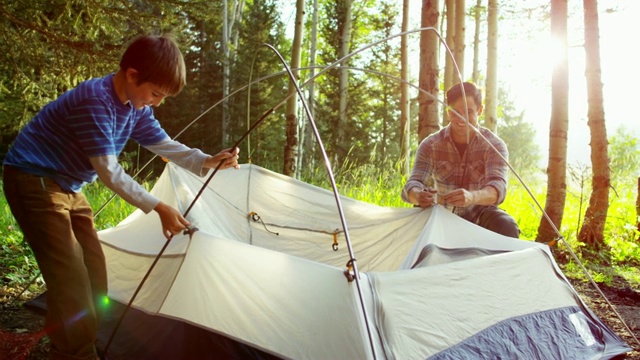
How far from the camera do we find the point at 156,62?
5.33 ft

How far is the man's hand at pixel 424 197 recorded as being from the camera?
2.59 meters

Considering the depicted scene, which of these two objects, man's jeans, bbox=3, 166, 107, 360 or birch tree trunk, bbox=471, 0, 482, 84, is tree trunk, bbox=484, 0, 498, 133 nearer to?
birch tree trunk, bbox=471, 0, 482, 84

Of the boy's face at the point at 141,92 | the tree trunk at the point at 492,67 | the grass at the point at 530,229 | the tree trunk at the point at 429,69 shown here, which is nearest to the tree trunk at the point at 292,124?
the grass at the point at 530,229

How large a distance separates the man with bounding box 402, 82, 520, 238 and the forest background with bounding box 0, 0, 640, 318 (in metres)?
0.22

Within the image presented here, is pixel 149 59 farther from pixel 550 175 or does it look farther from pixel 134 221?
pixel 550 175

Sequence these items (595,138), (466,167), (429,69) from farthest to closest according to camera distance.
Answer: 1. (595,138)
2. (429,69)
3. (466,167)

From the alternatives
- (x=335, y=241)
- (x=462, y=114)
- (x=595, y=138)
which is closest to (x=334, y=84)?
(x=595, y=138)

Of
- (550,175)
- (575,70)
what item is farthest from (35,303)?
(575,70)

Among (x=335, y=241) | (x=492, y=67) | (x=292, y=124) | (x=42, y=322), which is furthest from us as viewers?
(x=492, y=67)

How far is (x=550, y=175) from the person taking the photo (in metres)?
4.48

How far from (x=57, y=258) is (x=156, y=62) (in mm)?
647

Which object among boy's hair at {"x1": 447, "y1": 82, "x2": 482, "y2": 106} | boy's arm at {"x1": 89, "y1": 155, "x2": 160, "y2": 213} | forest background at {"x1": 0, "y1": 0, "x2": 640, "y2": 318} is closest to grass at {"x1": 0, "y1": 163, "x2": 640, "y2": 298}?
forest background at {"x1": 0, "y1": 0, "x2": 640, "y2": 318}

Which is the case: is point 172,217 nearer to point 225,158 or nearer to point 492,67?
point 225,158

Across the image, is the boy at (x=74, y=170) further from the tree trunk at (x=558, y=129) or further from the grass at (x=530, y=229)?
the tree trunk at (x=558, y=129)
